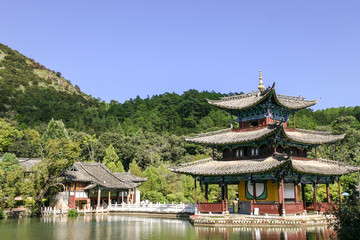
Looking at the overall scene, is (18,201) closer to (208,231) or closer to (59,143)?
(59,143)

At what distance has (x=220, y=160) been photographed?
3023 centimetres

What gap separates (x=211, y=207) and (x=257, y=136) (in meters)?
6.80

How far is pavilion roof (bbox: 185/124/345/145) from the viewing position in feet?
87.8

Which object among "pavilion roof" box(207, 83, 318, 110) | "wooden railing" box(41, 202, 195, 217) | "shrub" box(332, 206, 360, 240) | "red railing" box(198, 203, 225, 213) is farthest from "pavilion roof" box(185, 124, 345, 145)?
"shrub" box(332, 206, 360, 240)

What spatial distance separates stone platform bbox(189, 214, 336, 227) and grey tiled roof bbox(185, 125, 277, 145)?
584cm

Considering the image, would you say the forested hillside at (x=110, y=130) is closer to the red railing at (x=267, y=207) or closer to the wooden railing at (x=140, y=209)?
the wooden railing at (x=140, y=209)

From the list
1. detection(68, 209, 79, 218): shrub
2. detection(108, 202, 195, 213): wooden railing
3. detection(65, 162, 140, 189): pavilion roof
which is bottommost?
detection(68, 209, 79, 218): shrub

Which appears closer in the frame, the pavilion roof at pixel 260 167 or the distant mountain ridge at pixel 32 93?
the pavilion roof at pixel 260 167

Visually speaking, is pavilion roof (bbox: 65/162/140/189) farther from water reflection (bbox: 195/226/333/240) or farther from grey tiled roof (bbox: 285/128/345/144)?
grey tiled roof (bbox: 285/128/345/144)

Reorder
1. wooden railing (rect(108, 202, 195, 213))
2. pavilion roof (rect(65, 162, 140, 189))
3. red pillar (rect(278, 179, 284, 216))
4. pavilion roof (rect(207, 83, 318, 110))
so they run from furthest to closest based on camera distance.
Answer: pavilion roof (rect(65, 162, 140, 189))
wooden railing (rect(108, 202, 195, 213))
pavilion roof (rect(207, 83, 318, 110))
red pillar (rect(278, 179, 284, 216))

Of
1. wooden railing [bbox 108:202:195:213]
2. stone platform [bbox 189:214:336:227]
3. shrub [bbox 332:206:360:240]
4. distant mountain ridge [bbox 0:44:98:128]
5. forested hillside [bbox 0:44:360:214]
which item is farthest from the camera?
distant mountain ridge [bbox 0:44:98:128]

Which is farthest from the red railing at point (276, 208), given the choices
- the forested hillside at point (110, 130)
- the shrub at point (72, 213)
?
the shrub at point (72, 213)

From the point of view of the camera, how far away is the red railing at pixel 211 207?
27.4 m

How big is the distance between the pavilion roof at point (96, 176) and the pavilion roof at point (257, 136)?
1697 cm
